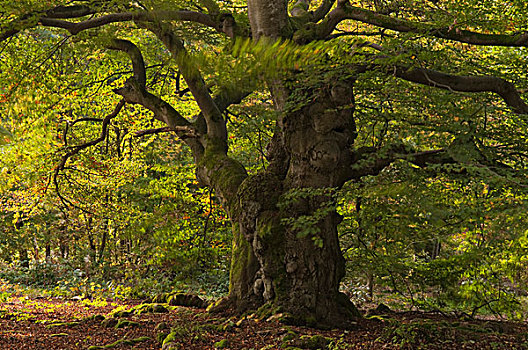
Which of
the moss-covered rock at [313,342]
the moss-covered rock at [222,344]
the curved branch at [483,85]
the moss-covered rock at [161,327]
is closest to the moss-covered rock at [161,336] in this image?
the moss-covered rock at [161,327]

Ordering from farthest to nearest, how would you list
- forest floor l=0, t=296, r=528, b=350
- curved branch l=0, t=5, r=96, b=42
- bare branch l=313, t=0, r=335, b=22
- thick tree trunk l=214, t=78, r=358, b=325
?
bare branch l=313, t=0, r=335, b=22 < thick tree trunk l=214, t=78, r=358, b=325 < curved branch l=0, t=5, r=96, b=42 < forest floor l=0, t=296, r=528, b=350

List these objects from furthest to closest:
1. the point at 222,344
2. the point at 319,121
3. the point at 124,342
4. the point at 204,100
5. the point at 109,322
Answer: the point at 204,100, the point at 109,322, the point at 319,121, the point at 124,342, the point at 222,344

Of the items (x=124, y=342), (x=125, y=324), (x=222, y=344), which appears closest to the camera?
(x=222, y=344)

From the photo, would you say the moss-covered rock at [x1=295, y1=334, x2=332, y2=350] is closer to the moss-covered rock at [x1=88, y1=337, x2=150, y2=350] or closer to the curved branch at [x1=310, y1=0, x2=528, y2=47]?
the moss-covered rock at [x1=88, y1=337, x2=150, y2=350]

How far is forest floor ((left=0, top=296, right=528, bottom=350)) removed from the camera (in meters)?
4.25

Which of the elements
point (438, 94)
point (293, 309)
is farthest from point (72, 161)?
point (438, 94)

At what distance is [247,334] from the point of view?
4.62 m

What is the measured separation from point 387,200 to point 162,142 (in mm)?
8054

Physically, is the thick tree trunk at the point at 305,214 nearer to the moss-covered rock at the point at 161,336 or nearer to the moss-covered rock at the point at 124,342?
the moss-covered rock at the point at 161,336

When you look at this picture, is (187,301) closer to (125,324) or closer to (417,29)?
(125,324)

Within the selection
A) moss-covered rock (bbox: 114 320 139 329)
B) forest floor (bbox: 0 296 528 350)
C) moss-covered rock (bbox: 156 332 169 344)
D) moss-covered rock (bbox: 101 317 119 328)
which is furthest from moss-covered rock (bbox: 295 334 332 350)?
moss-covered rock (bbox: 101 317 119 328)

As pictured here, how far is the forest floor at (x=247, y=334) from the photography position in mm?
4250

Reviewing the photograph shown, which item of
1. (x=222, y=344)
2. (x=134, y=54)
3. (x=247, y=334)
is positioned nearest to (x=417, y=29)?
(x=247, y=334)

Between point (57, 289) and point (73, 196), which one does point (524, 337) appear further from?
point (57, 289)
